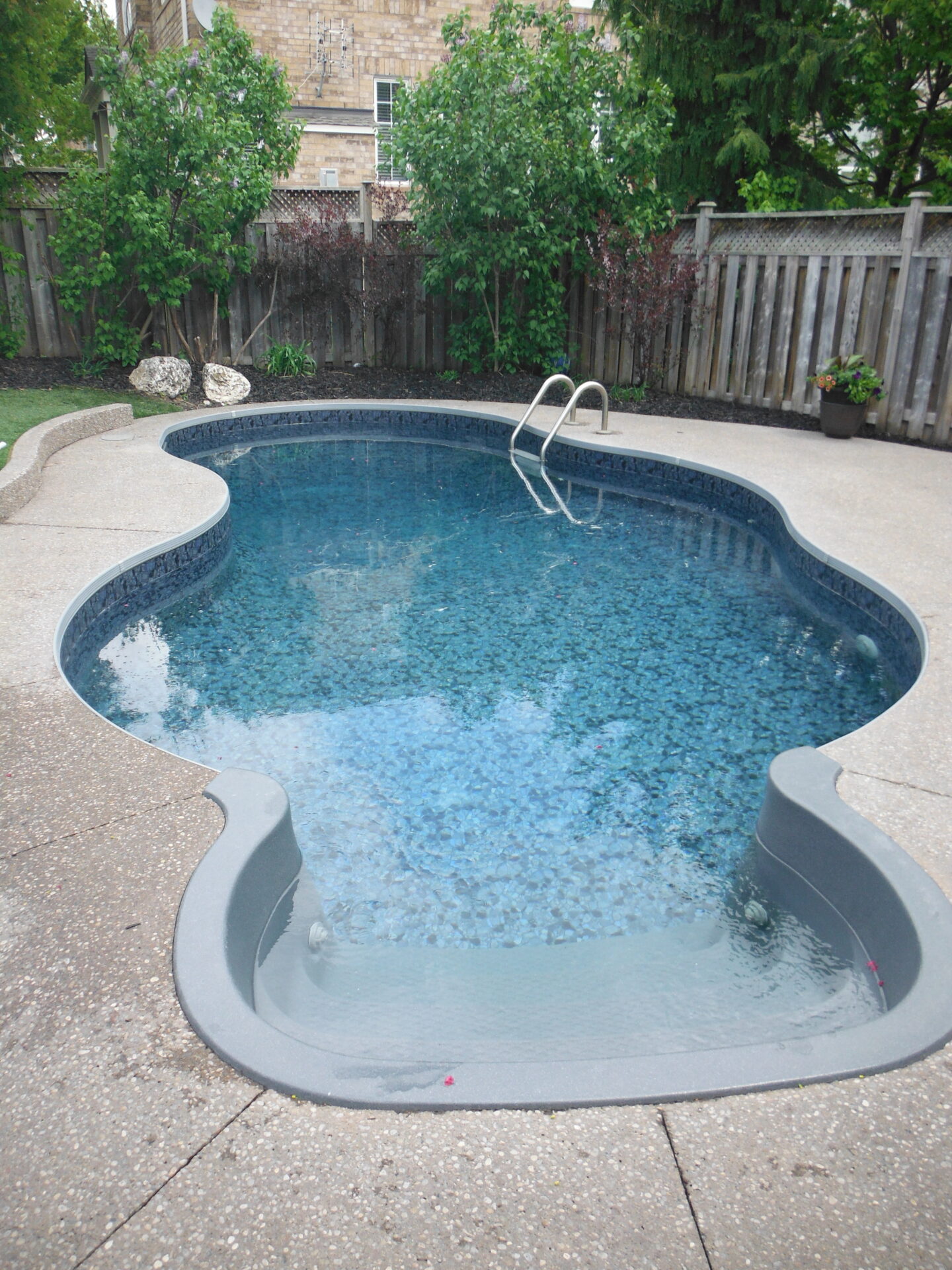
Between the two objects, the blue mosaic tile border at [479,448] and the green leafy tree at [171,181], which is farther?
the green leafy tree at [171,181]

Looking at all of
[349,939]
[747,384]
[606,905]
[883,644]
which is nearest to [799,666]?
[883,644]

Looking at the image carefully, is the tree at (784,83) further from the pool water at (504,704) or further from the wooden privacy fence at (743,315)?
the pool water at (504,704)

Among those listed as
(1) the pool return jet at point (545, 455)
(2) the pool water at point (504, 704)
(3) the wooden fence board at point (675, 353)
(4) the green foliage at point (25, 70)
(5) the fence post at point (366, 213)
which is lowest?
(2) the pool water at point (504, 704)

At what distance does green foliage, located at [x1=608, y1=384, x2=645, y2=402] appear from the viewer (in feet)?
30.5

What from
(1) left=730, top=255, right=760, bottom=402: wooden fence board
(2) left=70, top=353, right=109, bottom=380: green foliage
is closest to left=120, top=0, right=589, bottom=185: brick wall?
(2) left=70, top=353, right=109, bottom=380: green foliage

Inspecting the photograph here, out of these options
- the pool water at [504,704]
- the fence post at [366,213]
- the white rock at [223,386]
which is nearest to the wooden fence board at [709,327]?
the pool water at [504,704]

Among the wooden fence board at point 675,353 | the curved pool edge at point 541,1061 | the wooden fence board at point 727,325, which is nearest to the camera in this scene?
the curved pool edge at point 541,1061

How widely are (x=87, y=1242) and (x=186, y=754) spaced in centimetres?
217

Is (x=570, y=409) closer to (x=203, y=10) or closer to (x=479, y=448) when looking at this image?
(x=479, y=448)

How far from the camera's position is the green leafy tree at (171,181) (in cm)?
851

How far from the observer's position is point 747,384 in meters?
8.83

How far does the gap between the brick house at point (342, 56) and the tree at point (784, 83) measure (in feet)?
18.9

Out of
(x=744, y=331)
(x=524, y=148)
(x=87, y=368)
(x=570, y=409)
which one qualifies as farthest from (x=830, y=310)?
(x=87, y=368)

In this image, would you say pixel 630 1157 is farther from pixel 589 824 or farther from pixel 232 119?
pixel 232 119
